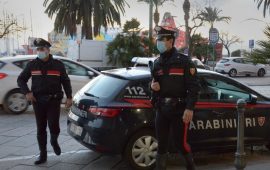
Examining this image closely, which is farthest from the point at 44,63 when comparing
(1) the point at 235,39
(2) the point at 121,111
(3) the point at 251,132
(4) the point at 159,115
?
(1) the point at 235,39

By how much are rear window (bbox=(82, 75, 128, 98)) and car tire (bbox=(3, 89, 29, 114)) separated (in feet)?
16.3

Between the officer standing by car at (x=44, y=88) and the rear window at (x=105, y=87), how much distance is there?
0.43 meters

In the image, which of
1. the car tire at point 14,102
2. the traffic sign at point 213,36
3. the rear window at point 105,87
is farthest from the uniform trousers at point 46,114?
the traffic sign at point 213,36

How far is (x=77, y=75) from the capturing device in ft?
39.8

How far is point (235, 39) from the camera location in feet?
244

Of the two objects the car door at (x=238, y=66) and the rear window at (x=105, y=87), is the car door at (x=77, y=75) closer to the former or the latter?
the rear window at (x=105, y=87)

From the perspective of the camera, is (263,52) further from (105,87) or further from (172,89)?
(172,89)

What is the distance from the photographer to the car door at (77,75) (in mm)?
12000

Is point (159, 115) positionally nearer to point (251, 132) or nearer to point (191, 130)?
point (191, 130)

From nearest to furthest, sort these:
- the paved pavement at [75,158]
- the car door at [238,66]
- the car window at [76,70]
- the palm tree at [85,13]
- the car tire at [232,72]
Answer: the paved pavement at [75,158], the car window at [76,70], the car door at [238,66], the car tire at [232,72], the palm tree at [85,13]

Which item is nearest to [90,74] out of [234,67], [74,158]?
[74,158]

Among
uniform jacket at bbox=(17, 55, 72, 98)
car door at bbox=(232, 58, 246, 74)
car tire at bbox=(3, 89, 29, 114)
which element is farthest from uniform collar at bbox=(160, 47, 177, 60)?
car door at bbox=(232, 58, 246, 74)

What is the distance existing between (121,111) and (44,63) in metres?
1.31

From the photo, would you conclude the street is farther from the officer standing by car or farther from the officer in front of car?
the officer in front of car
